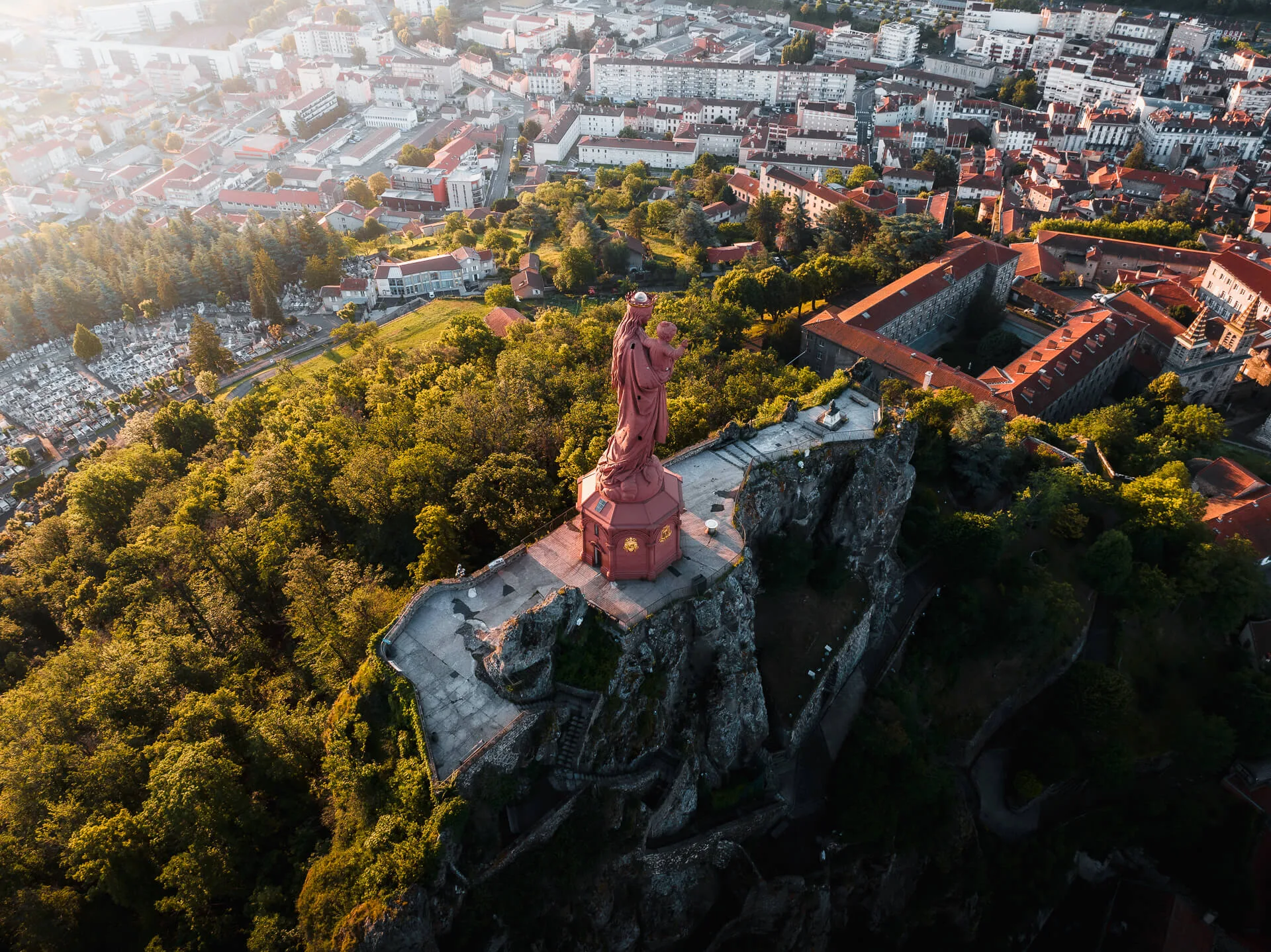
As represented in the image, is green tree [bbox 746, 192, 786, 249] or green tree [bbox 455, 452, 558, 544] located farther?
green tree [bbox 746, 192, 786, 249]

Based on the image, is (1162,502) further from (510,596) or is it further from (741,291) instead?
(510,596)

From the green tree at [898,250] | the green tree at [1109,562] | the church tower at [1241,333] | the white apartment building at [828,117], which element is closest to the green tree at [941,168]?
the white apartment building at [828,117]

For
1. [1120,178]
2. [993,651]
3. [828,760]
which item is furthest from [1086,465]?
[1120,178]

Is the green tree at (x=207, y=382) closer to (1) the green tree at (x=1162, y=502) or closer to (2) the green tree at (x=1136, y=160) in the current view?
(1) the green tree at (x=1162, y=502)

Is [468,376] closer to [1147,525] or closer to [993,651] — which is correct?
[993,651]

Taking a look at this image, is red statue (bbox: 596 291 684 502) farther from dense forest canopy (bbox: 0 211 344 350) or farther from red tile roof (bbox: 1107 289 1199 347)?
dense forest canopy (bbox: 0 211 344 350)

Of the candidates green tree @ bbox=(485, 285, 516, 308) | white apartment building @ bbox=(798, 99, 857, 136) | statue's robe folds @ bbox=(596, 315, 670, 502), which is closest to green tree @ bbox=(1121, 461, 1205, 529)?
statue's robe folds @ bbox=(596, 315, 670, 502)
